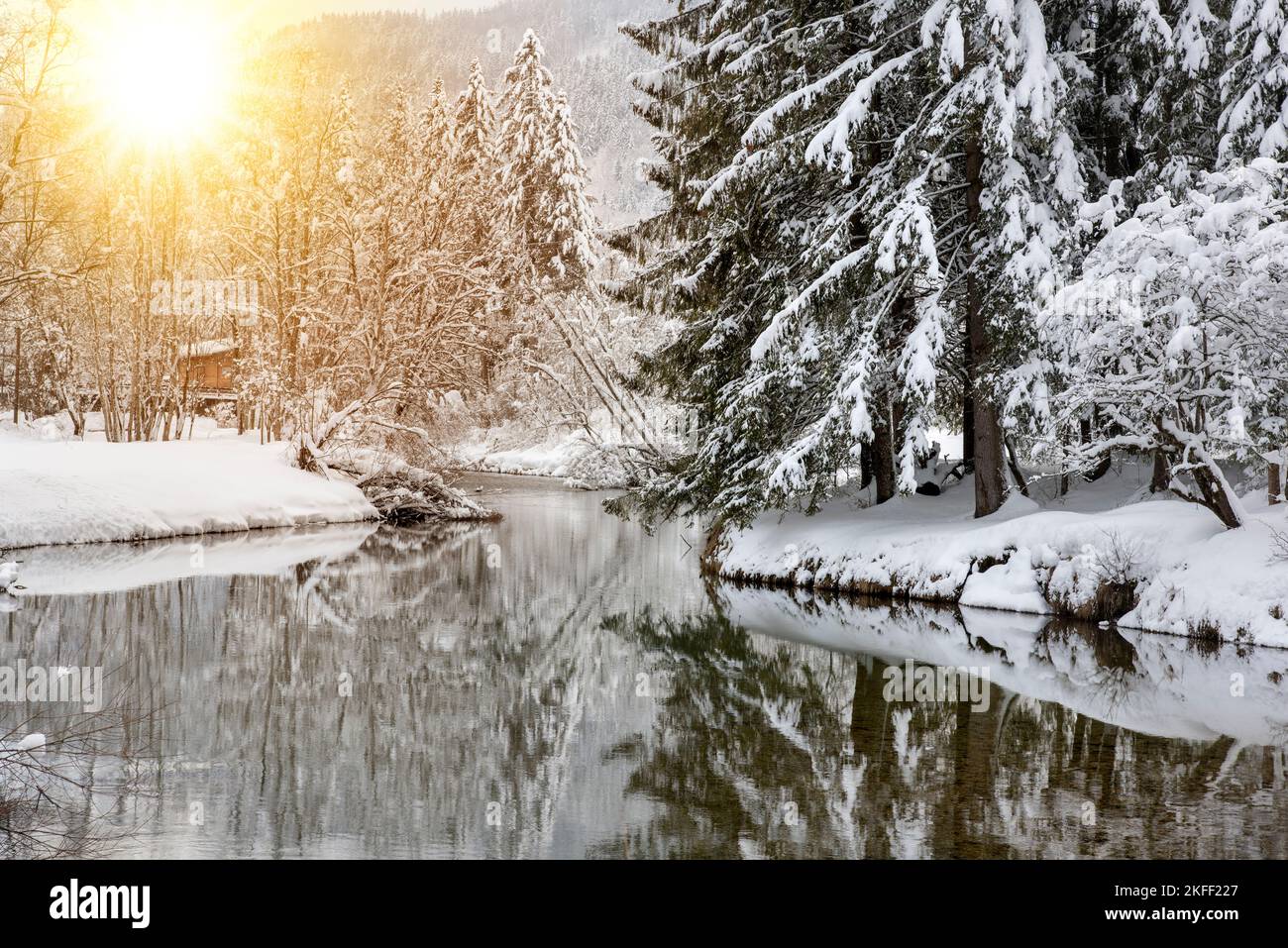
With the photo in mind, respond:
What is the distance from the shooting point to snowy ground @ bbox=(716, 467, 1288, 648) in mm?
14195

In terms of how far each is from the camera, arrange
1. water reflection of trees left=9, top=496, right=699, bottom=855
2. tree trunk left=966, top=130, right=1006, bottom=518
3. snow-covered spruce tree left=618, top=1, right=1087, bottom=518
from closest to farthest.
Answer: water reflection of trees left=9, top=496, right=699, bottom=855 → snow-covered spruce tree left=618, top=1, right=1087, bottom=518 → tree trunk left=966, top=130, right=1006, bottom=518

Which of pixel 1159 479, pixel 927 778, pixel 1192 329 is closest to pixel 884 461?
pixel 1159 479

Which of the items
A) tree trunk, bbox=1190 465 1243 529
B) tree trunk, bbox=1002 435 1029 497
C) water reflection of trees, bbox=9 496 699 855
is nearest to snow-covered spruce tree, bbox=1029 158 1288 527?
tree trunk, bbox=1190 465 1243 529

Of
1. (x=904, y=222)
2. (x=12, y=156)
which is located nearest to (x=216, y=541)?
(x=12, y=156)

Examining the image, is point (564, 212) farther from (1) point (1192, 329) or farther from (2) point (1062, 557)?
(1) point (1192, 329)

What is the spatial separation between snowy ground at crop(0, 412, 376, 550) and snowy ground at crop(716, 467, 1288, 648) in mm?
12808

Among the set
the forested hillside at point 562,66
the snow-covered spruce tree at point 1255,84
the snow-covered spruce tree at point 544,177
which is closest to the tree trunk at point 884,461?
the snow-covered spruce tree at point 1255,84

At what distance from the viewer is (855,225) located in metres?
19.5

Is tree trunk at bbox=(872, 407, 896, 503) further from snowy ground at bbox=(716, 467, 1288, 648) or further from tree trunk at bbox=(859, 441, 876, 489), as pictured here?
tree trunk at bbox=(859, 441, 876, 489)

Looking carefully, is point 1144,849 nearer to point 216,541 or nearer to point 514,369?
point 216,541

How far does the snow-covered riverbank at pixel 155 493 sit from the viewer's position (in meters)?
24.5

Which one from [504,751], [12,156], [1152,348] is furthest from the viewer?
[12,156]

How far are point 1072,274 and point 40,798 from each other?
47.6 ft
